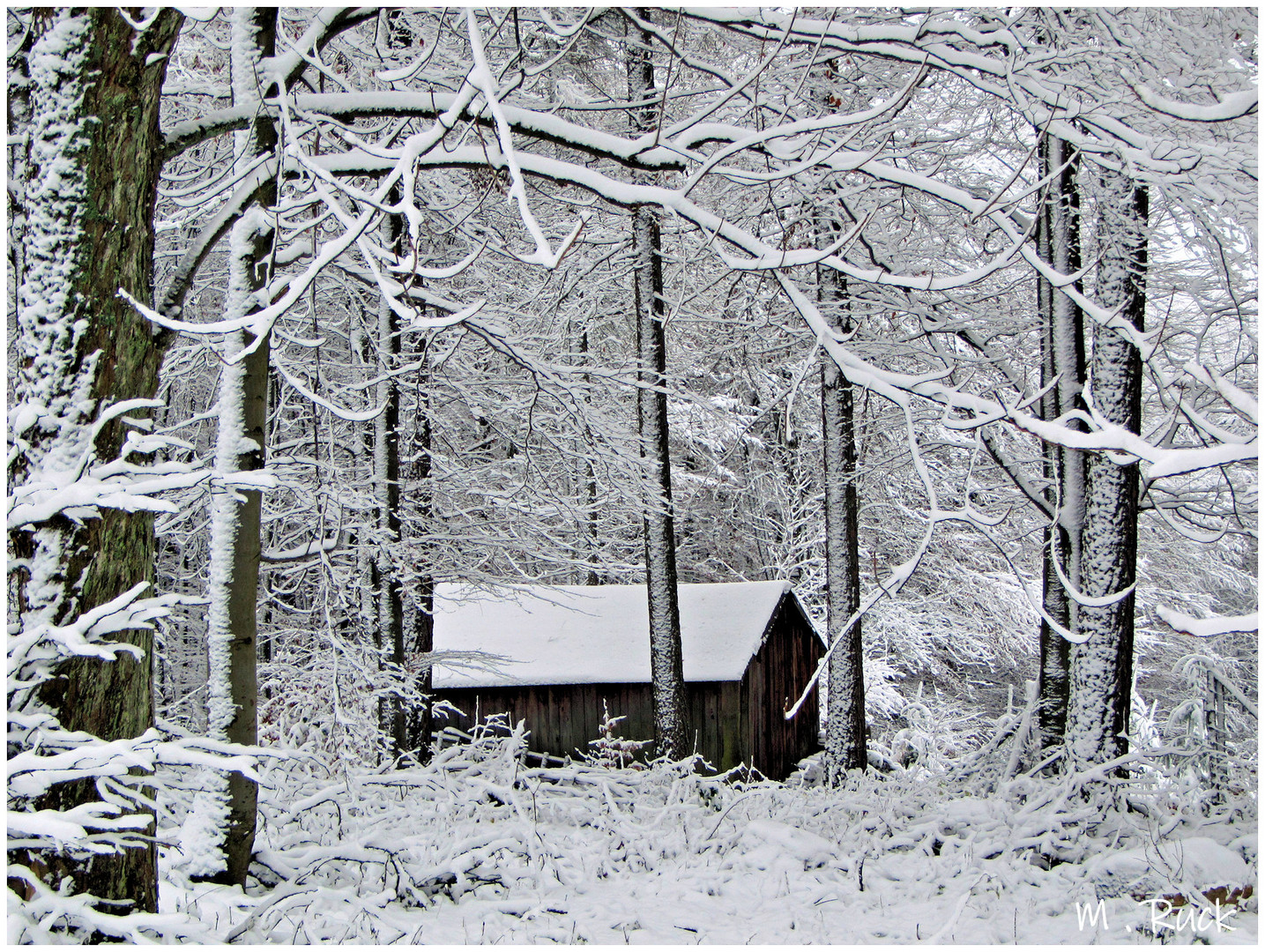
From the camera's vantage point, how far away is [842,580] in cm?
1117

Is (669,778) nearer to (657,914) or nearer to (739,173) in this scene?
(657,914)

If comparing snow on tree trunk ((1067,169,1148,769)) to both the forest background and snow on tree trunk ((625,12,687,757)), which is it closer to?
the forest background

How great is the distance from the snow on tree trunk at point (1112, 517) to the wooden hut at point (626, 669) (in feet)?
23.1

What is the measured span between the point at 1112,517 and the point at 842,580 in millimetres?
4758

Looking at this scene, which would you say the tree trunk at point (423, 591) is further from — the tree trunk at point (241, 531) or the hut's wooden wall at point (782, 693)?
the hut's wooden wall at point (782, 693)

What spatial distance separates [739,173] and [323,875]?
14.4ft

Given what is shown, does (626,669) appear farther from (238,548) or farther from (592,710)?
(238,548)

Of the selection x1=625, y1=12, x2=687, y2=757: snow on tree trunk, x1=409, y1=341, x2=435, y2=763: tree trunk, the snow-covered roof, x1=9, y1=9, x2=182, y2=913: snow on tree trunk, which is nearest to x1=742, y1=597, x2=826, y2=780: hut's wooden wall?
the snow-covered roof

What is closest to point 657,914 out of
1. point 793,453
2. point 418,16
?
point 418,16

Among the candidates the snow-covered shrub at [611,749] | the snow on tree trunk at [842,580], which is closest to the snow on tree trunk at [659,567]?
the snow-covered shrub at [611,749]

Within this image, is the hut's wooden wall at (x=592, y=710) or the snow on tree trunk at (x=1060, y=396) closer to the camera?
the snow on tree trunk at (x=1060, y=396)

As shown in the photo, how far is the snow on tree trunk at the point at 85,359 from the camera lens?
3.10 meters

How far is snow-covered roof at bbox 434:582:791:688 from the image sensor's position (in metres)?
14.0

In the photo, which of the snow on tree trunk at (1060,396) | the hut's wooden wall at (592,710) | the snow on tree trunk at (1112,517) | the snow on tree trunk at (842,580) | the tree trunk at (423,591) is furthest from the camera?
the hut's wooden wall at (592,710)
